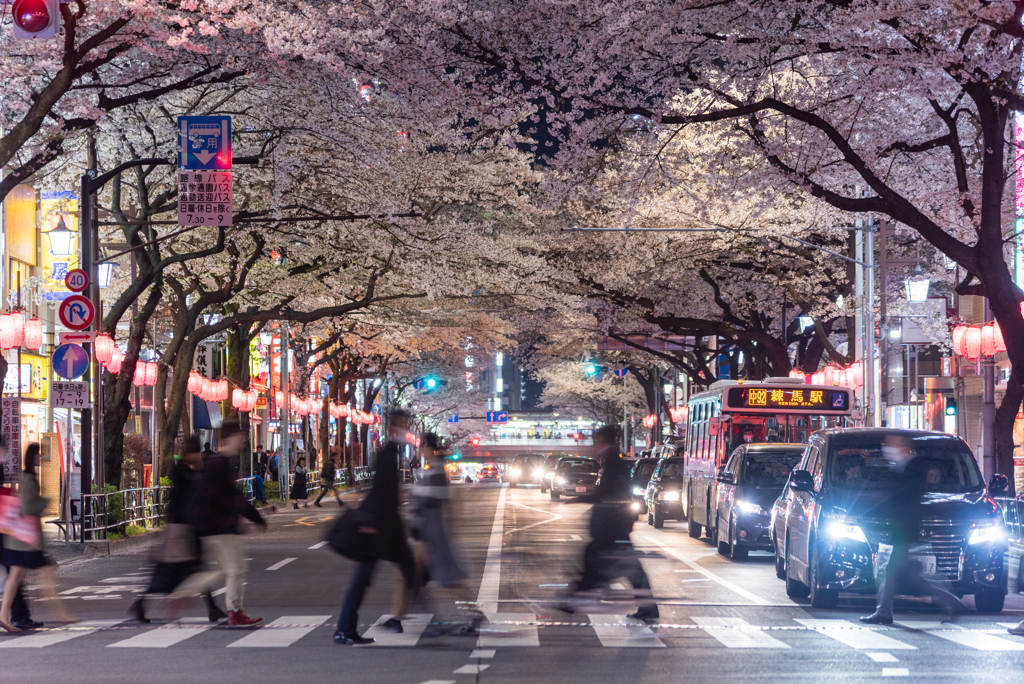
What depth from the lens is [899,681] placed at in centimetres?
942

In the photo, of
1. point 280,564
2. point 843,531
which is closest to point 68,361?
point 280,564

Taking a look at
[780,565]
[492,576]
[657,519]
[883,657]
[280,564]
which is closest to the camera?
[883,657]

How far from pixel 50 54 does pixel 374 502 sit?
370 inches

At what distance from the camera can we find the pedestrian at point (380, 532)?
11.3 meters

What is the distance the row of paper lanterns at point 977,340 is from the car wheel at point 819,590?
12.5m

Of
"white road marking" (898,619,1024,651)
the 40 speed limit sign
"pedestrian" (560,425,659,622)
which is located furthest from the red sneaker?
the 40 speed limit sign

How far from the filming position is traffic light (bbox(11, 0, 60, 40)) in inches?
506

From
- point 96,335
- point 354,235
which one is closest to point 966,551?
point 96,335

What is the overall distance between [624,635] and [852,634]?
210 cm

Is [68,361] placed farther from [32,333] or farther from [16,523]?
[16,523]

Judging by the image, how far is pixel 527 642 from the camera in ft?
38.4

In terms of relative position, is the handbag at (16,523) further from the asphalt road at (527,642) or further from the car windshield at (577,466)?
the car windshield at (577,466)

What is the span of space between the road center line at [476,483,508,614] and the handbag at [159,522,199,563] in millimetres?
3150

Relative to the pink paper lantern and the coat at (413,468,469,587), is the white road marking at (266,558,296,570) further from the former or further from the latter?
the coat at (413,468,469,587)
